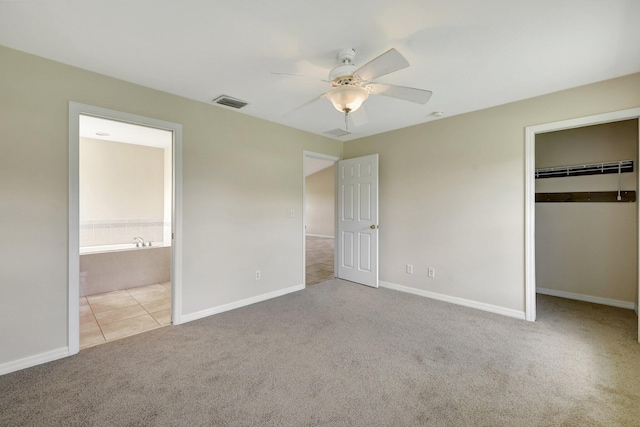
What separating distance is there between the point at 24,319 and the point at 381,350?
2.89 meters

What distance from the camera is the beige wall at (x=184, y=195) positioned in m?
2.16

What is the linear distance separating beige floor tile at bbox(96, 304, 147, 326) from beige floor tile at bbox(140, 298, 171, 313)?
0.07 m

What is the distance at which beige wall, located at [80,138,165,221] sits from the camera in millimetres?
4645

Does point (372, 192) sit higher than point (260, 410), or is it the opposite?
point (372, 192)

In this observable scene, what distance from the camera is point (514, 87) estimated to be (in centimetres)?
278

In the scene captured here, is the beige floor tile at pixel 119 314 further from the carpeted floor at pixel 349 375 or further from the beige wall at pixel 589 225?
the beige wall at pixel 589 225

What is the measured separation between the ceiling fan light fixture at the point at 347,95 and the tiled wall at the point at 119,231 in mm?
4609

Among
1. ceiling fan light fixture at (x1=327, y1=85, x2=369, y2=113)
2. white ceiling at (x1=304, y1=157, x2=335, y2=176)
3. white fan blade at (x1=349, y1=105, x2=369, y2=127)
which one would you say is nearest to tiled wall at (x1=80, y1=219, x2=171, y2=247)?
white fan blade at (x1=349, y1=105, x2=369, y2=127)

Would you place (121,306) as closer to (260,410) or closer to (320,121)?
(260,410)

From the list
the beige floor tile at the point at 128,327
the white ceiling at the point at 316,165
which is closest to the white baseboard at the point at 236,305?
the beige floor tile at the point at 128,327

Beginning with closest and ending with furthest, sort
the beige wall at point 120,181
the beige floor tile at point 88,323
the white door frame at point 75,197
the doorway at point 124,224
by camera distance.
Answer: the white door frame at point 75,197 → the beige floor tile at point 88,323 → the doorway at point 124,224 → the beige wall at point 120,181

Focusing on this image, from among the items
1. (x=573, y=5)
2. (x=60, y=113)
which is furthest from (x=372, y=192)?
(x=60, y=113)

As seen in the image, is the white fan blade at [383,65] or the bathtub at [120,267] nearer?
the white fan blade at [383,65]

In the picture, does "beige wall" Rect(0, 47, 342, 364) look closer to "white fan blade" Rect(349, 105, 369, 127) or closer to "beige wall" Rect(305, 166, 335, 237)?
"white fan blade" Rect(349, 105, 369, 127)
